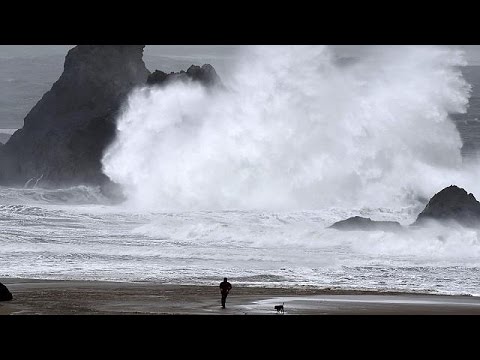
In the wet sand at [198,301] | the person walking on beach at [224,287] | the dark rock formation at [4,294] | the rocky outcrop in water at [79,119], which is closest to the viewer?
the wet sand at [198,301]

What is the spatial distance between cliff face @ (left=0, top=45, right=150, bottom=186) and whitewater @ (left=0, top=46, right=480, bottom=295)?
162 cm

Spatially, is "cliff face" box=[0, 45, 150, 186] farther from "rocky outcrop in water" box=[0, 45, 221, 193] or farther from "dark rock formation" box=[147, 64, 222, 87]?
"dark rock formation" box=[147, 64, 222, 87]

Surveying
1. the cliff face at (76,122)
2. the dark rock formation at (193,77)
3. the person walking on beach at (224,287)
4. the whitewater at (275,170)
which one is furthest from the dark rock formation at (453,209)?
the cliff face at (76,122)

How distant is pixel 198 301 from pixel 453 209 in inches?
636

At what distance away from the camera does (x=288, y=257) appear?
24438 mm

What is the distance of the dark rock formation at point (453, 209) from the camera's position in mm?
28594

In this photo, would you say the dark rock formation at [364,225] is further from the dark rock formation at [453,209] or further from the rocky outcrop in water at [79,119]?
the rocky outcrop in water at [79,119]

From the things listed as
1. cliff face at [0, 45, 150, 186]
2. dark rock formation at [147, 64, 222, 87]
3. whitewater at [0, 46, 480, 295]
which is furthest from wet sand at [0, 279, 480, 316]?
dark rock formation at [147, 64, 222, 87]

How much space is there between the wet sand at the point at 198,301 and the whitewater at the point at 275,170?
771 cm

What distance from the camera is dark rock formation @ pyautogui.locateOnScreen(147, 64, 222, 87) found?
4744cm

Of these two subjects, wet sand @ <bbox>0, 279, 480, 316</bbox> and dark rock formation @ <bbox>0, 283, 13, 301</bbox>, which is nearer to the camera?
wet sand @ <bbox>0, 279, 480, 316</bbox>
